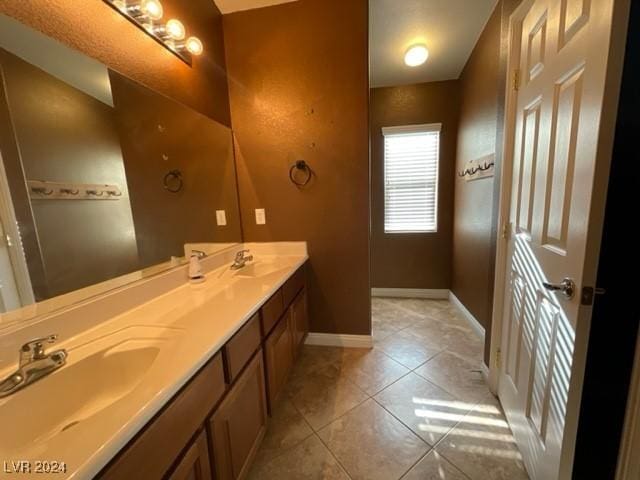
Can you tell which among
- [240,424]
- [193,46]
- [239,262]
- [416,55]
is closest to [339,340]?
[239,262]

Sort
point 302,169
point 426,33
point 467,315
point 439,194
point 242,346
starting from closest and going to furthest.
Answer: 1. point 242,346
2. point 302,169
3. point 426,33
4. point 467,315
5. point 439,194

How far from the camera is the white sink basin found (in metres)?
0.63

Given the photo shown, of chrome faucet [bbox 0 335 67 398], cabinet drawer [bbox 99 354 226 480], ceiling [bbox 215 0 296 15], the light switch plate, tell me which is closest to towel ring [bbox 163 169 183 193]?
the light switch plate

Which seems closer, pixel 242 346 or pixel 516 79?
pixel 242 346

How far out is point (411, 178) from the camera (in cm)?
321

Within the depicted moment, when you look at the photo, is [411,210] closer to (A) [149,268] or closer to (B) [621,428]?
(B) [621,428]

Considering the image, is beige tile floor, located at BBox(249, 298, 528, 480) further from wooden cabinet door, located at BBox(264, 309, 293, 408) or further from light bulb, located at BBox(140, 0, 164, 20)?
light bulb, located at BBox(140, 0, 164, 20)

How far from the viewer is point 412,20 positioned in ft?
6.75

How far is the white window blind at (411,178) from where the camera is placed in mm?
3082

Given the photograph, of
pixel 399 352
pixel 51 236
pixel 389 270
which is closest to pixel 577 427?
pixel 399 352

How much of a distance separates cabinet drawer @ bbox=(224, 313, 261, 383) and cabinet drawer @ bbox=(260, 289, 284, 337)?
7 centimetres

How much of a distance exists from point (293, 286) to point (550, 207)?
145 cm

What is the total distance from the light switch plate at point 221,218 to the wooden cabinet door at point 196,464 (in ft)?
4.62

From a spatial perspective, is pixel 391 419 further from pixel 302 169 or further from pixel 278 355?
pixel 302 169
